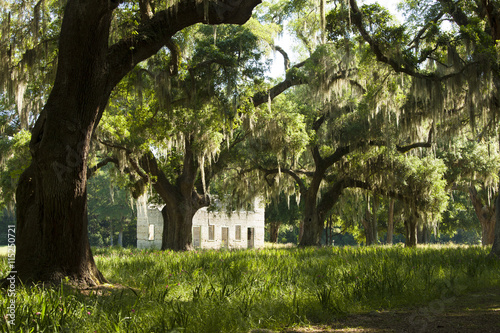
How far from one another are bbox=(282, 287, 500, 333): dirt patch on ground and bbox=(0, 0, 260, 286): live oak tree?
11.4 ft

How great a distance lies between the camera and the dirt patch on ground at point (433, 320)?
168 inches

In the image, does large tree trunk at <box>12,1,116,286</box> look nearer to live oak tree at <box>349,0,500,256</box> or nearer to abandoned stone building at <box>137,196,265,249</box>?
live oak tree at <box>349,0,500,256</box>

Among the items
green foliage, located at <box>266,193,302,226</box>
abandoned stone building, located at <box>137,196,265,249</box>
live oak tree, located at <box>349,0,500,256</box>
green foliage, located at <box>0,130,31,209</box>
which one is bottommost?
abandoned stone building, located at <box>137,196,265,249</box>

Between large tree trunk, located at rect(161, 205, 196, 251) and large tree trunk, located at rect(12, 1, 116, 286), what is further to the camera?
large tree trunk, located at rect(161, 205, 196, 251)

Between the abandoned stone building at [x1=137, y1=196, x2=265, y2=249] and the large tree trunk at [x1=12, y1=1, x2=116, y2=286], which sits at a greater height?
the large tree trunk at [x1=12, y1=1, x2=116, y2=286]

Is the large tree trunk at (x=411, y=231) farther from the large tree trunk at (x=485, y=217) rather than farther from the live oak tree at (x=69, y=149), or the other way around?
the live oak tree at (x=69, y=149)

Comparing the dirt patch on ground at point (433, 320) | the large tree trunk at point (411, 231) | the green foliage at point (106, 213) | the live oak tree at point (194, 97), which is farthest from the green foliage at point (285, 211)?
the dirt patch on ground at point (433, 320)

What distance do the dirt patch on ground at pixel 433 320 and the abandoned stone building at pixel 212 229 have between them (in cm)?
2918

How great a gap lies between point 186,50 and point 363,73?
6.06 m

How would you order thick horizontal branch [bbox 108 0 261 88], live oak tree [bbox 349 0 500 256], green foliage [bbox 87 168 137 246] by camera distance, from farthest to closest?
green foliage [bbox 87 168 137 246] → live oak tree [bbox 349 0 500 256] → thick horizontal branch [bbox 108 0 261 88]

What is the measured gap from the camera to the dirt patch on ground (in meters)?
4.28

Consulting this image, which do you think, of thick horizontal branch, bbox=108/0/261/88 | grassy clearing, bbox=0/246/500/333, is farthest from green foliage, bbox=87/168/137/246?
grassy clearing, bbox=0/246/500/333

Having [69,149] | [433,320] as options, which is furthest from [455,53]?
[69,149]

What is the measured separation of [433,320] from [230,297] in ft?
7.51
